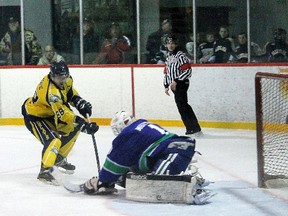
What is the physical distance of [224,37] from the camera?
449 inches

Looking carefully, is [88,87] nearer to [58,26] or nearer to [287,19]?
[58,26]

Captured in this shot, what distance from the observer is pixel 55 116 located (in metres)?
6.61

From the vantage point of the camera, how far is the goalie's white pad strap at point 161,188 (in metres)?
5.35

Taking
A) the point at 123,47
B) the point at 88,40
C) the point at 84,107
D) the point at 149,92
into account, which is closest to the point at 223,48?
the point at 149,92

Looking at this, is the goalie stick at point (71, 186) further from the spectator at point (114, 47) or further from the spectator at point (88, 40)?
the spectator at point (88, 40)

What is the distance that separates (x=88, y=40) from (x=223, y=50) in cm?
194

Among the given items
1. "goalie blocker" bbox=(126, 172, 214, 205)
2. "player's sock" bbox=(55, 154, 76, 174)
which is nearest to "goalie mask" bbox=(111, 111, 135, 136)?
"goalie blocker" bbox=(126, 172, 214, 205)

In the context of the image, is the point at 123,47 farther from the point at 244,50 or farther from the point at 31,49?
the point at 244,50

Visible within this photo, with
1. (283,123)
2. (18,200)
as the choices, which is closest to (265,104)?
(283,123)

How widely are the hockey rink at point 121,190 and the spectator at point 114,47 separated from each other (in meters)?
2.60

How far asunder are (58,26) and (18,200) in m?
6.71

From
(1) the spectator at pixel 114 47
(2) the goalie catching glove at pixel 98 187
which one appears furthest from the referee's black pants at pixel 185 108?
(2) the goalie catching glove at pixel 98 187

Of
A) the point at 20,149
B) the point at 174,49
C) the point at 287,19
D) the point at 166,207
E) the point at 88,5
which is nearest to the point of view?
the point at 166,207

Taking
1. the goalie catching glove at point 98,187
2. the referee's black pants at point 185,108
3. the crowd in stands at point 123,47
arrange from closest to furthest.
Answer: the goalie catching glove at point 98,187 → the referee's black pants at point 185,108 → the crowd in stands at point 123,47
